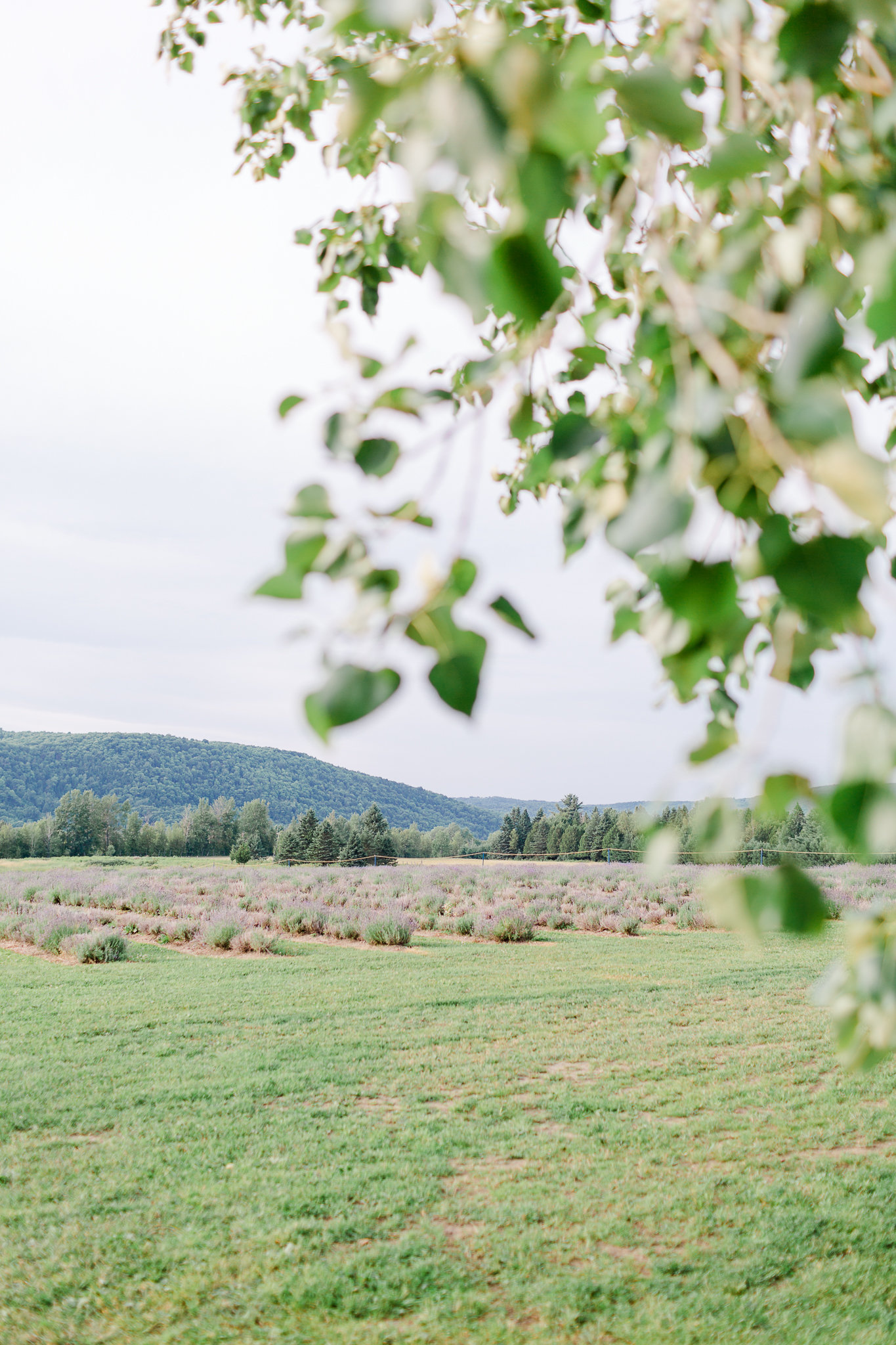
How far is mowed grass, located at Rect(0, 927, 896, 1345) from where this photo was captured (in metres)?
3.29

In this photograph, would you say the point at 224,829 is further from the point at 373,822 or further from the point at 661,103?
the point at 661,103

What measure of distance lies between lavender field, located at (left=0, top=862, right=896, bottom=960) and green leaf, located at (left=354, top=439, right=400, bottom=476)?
11.3 metres

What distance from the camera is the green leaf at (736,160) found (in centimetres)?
67

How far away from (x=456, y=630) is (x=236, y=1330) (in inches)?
140

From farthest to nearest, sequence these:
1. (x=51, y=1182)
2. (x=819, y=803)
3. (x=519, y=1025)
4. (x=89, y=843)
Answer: (x=89, y=843)
(x=519, y=1025)
(x=51, y=1182)
(x=819, y=803)

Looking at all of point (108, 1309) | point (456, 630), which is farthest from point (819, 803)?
point (108, 1309)

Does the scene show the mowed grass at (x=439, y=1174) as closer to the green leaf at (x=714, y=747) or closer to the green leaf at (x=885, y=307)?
the green leaf at (x=714, y=747)

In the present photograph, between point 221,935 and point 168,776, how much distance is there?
226 ft

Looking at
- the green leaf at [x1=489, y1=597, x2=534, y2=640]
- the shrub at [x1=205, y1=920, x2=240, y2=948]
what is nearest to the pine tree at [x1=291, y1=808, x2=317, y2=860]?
the shrub at [x1=205, y1=920, x2=240, y2=948]

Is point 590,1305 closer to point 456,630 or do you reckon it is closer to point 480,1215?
point 480,1215

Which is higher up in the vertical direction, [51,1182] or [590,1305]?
[590,1305]

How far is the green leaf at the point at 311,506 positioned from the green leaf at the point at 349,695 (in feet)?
0.62

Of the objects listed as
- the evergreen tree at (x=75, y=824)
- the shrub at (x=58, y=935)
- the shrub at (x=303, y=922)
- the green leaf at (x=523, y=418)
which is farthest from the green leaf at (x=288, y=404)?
the evergreen tree at (x=75, y=824)

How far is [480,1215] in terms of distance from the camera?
13.1 feet
